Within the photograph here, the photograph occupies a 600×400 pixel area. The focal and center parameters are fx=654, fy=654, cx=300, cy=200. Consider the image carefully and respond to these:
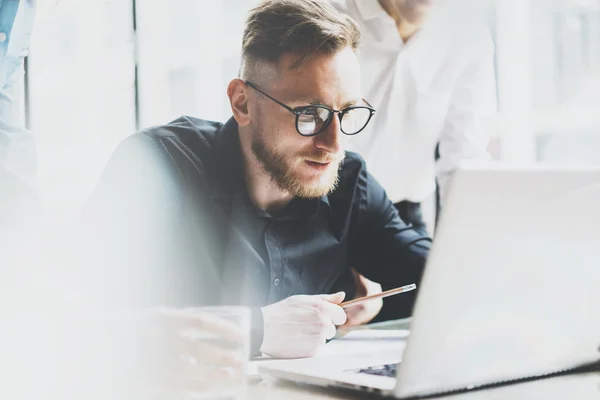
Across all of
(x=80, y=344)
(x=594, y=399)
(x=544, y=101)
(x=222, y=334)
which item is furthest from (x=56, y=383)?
(x=544, y=101)

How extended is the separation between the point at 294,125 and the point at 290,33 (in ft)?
0.78

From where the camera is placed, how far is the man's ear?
173 cm

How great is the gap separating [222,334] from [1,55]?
0.99 meters

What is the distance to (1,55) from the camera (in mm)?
1360

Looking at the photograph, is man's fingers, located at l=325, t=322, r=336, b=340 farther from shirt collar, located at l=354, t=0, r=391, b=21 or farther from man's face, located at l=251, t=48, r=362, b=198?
shirt collar, located at l=354, t=0, r=391, b=21

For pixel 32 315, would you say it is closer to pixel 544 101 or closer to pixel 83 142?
pixel 83 142

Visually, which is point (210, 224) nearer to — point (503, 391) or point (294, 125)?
point (294, 125)

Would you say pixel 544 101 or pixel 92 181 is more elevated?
pixel 544 101

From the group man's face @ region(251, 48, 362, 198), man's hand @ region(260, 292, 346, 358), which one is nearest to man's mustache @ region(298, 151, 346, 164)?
man's face @ region(251, 48, 362, 198)

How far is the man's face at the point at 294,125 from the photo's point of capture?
1640mm

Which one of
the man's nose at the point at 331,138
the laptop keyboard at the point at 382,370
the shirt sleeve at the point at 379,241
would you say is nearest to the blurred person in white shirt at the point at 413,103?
the shirt sleeve at the point at 379,241

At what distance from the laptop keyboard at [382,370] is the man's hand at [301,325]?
194mm

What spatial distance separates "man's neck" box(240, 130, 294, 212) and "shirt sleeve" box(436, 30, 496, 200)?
59 cm

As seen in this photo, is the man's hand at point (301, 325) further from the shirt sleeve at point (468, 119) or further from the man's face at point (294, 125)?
the shirt sleeve at point (468, 119)
